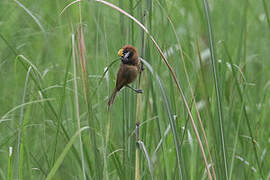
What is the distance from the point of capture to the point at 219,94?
1.27 m

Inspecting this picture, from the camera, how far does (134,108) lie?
1.52 m

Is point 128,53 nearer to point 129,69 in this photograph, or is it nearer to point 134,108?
point 129,69

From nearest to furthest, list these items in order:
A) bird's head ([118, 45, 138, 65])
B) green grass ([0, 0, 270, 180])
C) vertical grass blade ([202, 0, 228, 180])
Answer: vertical grass blade ([202, 0, 228, 180]) → green grass ([0, 0, 270, 180]) → bird's head ([118, 45, 138, 65])

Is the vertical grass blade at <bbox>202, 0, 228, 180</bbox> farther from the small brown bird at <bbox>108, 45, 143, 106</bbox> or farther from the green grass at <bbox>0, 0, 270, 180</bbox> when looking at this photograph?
the small brown bird at <bbox>108, 45, 143, 106</bbox>

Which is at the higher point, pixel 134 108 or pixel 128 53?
pixel 128 53

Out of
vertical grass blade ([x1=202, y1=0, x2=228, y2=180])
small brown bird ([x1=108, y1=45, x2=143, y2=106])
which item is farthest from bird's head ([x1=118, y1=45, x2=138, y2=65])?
vertical grass blade ([x1=202, y1=0, x2=228, y2=180])

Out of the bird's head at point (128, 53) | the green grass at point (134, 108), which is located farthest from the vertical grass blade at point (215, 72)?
the bird's head at point (128, 53)

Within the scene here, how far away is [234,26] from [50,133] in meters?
1.64

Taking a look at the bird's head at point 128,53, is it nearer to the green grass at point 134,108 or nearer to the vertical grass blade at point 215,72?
the green grass at point 134,108

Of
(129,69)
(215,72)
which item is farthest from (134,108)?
(215,72)

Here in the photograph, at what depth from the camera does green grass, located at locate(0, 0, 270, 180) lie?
1.31 m

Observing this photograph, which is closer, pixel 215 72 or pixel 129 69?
pixel 215 72

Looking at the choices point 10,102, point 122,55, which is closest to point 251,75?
point 10,102

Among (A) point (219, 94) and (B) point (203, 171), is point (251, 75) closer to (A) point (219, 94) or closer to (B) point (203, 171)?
(B) point (203, 171)
